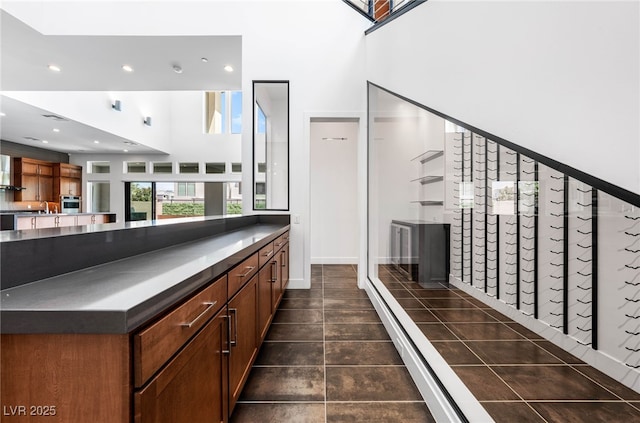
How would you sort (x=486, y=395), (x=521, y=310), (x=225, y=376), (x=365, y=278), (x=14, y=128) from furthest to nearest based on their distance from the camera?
(x=14, y=128) < (x=365, y=278) < (x=521, y=310) < (x=486, y=395) < (x=225, y=376)

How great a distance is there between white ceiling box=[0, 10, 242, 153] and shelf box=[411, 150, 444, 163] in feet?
8.93

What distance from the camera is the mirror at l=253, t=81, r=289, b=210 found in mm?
3857

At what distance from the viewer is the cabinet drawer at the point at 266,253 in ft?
6.76

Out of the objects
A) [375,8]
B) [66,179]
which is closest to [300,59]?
[375,8]

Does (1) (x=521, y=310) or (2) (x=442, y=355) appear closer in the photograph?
(2) (x=442, y=355)

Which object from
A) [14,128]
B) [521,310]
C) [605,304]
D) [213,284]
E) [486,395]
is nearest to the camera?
[213,284]

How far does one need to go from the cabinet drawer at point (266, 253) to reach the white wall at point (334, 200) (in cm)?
285

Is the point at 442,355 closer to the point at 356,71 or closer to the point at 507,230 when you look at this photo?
the point at 507,230

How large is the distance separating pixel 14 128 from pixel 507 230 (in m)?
9.64

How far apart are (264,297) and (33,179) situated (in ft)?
30.6

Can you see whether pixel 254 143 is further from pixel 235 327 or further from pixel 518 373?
pixel 518 373

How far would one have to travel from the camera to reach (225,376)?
127 centimetres

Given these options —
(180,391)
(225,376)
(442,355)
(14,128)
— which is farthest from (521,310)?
(14,128)

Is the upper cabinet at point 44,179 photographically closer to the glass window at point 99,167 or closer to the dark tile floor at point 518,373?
the glass window at point 99,167
